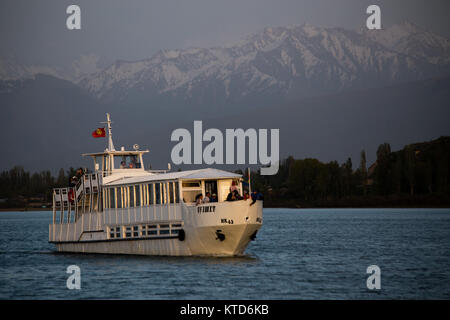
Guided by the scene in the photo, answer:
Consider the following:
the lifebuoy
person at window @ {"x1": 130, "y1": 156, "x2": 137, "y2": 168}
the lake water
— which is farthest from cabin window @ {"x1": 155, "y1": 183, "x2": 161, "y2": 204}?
person at window @ {"x1": 130, "y1": 156, "x2": 137, "y2": 168}

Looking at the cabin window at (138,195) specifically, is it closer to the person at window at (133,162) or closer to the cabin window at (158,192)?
the cabin window at (158,192)

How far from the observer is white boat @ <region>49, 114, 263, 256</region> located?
1705 inches

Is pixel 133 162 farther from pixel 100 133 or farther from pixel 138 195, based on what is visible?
pixel 138 195

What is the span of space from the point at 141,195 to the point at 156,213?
71.1 inches

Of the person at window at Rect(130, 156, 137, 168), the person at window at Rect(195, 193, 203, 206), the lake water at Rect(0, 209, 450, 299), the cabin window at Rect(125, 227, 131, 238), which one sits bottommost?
the lake water at Rect(0, 209, 450, 299)

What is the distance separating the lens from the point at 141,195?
46844mm

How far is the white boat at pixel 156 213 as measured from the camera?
142 ft

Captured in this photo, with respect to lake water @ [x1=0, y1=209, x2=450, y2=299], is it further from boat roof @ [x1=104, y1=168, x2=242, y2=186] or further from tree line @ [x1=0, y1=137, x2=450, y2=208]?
tree line @ [x1=0, y1=137, x2=450, y2=208]

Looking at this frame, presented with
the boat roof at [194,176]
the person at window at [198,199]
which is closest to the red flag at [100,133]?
the boat roof at [194,176]

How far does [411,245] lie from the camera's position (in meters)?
59.2

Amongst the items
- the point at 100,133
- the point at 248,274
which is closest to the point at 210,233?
the point at 248,274
